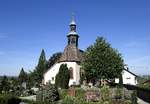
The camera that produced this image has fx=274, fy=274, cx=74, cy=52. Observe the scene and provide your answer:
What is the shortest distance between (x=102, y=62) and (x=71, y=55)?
1317 cm

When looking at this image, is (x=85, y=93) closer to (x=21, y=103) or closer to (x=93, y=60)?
(x=21, y=103)

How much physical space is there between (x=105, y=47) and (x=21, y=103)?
88.4 ft

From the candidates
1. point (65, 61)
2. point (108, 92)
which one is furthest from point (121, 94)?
point (65, 61)

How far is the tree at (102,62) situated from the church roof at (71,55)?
884 centimetres

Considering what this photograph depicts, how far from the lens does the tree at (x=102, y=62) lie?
54688 mm

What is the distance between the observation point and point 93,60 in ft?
181

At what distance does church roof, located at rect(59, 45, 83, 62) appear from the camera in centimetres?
6550

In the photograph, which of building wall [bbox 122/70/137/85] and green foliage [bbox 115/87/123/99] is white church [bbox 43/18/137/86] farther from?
green foliage [bbox 115/87/123/99]

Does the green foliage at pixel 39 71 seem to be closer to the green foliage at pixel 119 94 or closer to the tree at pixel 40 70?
the tree at pixel 40 70

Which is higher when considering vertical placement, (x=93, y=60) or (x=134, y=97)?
(x=93, y=60)

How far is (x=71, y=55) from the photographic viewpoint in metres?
66.2

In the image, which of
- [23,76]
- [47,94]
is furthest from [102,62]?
[23,76]

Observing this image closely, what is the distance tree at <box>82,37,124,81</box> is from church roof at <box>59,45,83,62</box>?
884 cm

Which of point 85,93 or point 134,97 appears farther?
point 85,93
